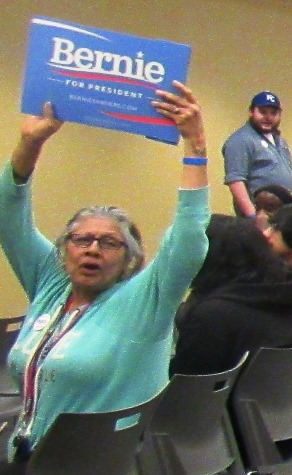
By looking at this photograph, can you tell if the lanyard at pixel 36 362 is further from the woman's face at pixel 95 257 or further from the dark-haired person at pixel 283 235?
the dark-haired person at pixel 283 235

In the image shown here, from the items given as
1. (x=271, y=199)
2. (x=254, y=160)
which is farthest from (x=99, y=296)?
(x=254, y=160)

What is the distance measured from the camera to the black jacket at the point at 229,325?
106 inches

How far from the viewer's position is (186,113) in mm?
1905

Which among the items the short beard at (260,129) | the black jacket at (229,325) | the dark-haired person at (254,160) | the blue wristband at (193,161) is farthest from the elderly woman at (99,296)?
the short beard at (260,129)

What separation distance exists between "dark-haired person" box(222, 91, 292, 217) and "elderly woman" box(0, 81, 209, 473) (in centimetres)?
326

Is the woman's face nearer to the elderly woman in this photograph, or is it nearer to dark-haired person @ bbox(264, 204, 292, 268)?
the elderly woman

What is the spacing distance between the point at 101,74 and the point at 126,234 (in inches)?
18.0

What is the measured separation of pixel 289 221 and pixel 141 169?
3.26 meters

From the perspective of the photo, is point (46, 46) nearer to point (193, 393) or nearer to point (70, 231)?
point (70, 231)

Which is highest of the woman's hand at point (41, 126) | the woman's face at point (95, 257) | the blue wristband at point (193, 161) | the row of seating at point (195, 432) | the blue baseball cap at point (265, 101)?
the blue baseball cap at point (265, 101)

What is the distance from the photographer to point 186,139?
193cm

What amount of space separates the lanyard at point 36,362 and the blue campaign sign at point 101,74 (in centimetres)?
53

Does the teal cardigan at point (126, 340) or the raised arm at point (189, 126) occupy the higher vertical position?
the raised arm at point (189, 126)

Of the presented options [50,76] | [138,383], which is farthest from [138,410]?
[50,76]
